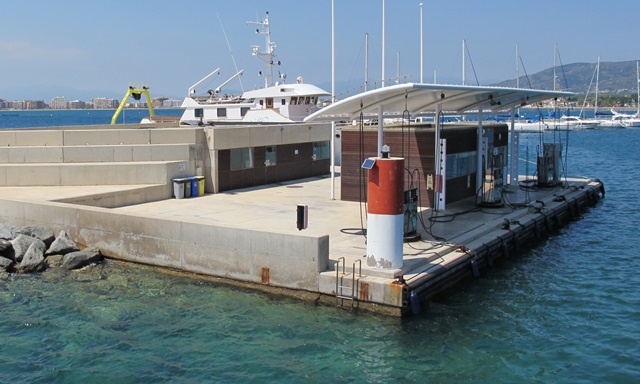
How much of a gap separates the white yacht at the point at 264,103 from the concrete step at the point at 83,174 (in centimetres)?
1657

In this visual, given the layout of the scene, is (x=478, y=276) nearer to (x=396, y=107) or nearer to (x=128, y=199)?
(x=396, y=107)

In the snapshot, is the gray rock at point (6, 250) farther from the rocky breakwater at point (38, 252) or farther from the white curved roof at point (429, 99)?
the white curved roof at point (429, 99)

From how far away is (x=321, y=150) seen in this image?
32844mm

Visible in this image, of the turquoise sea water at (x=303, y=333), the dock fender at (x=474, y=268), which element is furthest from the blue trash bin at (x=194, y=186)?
the dock fender at (x=474, y=268)

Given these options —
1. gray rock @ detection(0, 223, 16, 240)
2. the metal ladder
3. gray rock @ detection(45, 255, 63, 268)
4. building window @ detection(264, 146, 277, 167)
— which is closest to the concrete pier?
the metal ladder

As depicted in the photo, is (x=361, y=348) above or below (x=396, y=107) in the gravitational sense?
below

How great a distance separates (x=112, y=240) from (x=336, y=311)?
734 cm

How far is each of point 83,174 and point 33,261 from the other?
22.1ft

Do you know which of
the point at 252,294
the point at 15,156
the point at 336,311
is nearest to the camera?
the point at 336,311

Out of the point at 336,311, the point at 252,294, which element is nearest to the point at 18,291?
the point at 252,294

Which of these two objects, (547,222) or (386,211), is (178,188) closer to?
(386,211)

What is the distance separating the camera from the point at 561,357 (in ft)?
43.0

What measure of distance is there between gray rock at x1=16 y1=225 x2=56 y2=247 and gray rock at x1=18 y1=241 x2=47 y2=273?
927 millimetres

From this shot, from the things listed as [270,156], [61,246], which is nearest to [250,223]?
[61,246]
